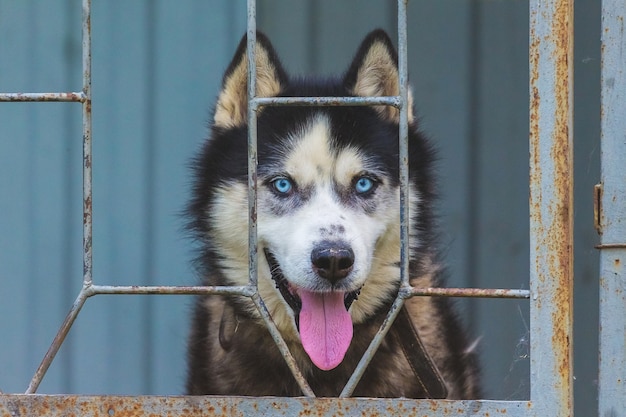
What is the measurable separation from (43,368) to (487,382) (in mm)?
2716

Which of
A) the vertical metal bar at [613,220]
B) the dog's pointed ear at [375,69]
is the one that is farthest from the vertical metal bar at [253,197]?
the dog's pointed ear at [375,69]

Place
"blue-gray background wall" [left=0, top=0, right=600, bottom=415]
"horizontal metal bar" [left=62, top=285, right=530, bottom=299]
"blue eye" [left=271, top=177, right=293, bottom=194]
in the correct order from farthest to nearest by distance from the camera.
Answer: "blue-gray background wall" [left=0, top=0, right=600, bottom=415]
"blue eye" [left=271, top=177, right=293, bottom=194]
"horizontal metal bar" [left=62, top=285, right=530, bottom=299]

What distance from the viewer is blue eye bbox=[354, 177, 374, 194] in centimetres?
311

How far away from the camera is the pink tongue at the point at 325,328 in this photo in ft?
9.20

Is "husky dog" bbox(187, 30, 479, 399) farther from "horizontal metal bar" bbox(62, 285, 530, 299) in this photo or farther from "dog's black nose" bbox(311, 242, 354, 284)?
"horizontal metal bar" bbox(62, 285, 530, 299)

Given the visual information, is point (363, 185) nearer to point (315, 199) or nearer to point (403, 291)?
point (315, 199)

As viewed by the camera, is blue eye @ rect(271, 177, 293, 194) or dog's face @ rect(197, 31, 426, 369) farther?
blue eye @ rect(271, 177, 293, 194)

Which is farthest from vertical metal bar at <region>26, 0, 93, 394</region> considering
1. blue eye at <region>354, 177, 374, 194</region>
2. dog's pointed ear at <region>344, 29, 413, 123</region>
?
dog's pointed ear at <region>344, 29, 413, 123</region>

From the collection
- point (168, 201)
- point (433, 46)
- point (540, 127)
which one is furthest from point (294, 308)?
point (433, 46)

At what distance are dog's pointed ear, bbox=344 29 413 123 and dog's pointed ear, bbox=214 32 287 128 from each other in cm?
27

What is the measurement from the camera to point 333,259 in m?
2.73

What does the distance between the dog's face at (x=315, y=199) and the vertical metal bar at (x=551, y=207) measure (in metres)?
0.72

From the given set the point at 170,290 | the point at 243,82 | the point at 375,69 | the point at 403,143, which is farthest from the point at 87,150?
the point at 375,69

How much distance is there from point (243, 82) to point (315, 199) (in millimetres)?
570
